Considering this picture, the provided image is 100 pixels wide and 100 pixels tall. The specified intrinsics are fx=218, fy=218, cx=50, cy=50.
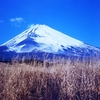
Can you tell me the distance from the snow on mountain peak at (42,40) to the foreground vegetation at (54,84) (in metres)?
103

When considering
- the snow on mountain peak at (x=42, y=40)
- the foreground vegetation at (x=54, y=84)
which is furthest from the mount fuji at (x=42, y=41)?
the foreground vegetation at (x=54, y=84)

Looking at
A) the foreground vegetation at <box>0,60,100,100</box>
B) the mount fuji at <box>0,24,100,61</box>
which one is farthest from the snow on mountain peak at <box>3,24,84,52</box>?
the foreground vegetation at <box>0,60,100,100</box>

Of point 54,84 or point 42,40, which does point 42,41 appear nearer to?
point 42,40

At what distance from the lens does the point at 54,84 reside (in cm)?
464

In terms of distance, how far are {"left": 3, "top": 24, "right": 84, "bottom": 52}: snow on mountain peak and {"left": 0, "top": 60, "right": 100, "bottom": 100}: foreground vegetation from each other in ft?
337

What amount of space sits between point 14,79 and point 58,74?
3.60 ft

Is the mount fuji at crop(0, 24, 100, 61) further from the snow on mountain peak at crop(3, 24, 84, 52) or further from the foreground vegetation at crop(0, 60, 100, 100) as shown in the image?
the foreground vegetation at crop(0, 60, 100, 100)

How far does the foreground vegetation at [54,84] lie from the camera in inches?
160

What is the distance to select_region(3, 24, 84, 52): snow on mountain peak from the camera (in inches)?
4574

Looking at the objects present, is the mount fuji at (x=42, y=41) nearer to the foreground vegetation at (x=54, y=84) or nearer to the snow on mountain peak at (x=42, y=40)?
the snow on mountain peak at (x=42, y=40)

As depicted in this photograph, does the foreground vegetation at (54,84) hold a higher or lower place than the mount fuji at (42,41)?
lower

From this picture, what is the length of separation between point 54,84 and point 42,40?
128230 millimetres

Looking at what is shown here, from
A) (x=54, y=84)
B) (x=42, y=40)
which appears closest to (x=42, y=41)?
(x=42, y=40)

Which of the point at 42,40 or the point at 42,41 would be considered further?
the point at 42,40
